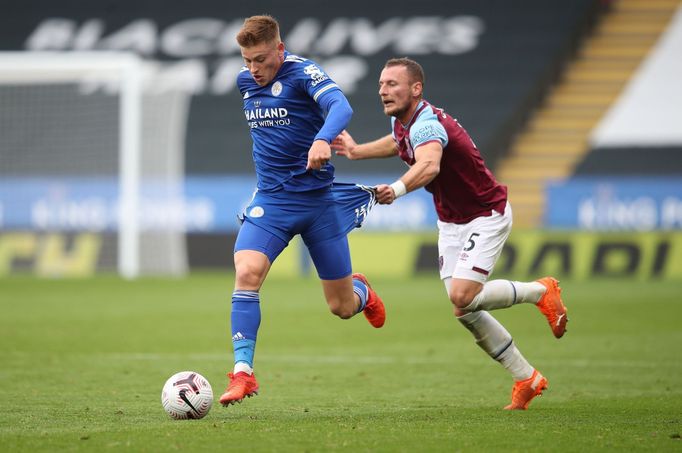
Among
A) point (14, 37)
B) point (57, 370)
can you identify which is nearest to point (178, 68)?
point (14, 37)

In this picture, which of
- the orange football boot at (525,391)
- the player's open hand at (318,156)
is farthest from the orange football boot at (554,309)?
the player's open hand at (318,156)

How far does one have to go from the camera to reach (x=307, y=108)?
7.12 meters

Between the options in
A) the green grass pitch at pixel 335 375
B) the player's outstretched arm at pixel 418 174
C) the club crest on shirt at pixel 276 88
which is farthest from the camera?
the club crest on shirt at pixel 276 88

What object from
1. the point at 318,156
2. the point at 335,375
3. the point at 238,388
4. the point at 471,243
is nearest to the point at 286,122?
the point at 318,156

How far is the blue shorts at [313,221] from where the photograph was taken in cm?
698

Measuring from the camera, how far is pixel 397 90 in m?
7.06

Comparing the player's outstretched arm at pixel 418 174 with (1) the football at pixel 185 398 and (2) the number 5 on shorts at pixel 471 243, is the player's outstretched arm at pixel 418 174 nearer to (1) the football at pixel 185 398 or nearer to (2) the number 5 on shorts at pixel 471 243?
(2) the number 5 on shorts at pixel 471 243

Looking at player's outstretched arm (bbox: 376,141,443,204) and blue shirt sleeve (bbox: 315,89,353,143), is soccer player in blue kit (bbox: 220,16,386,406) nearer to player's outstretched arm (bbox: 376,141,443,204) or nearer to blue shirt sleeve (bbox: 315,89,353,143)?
blue shirt sleeve (bbox: 315,89,353,143)

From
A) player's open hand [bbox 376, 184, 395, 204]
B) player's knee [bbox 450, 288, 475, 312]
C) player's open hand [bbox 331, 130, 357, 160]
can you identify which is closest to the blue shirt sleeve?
player's open hand [bbox 376, 184, 395, 204]

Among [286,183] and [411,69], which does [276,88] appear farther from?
[411,69]

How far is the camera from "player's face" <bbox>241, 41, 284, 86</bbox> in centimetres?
680

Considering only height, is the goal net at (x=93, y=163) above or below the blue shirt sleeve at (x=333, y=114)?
below

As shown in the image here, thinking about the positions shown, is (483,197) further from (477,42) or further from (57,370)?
(477,42)

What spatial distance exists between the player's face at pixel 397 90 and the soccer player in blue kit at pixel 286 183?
0.34 meters
